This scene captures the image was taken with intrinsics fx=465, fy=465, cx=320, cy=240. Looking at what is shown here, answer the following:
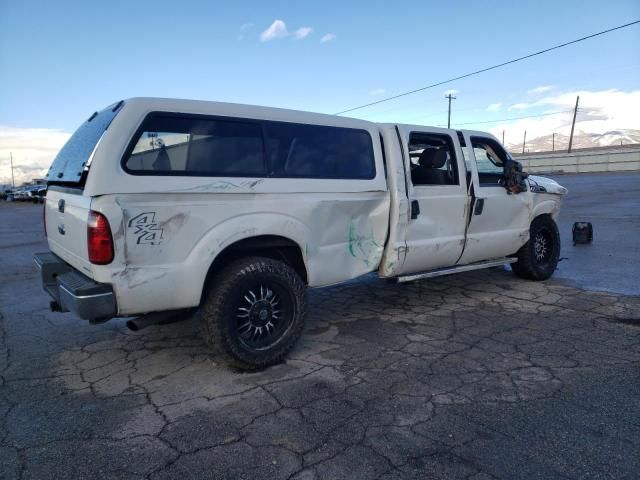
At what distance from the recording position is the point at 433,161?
5094mm

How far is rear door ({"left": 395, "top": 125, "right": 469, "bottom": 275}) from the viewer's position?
4.71 metres

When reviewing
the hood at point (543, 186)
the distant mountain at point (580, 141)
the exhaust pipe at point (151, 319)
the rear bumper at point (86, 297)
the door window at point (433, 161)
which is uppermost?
the distant mountain at point (580, 141)

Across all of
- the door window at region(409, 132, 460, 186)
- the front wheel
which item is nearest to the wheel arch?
the door window at region(409, 132, 460, 186)

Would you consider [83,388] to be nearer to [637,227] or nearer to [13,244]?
[13,244]

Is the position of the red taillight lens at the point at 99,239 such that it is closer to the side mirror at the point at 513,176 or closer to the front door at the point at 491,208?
the front door at the point at 491,208

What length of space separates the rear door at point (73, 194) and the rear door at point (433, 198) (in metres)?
2.80

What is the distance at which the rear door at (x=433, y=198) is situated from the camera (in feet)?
15.5

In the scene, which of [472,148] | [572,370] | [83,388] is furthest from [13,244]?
[572,370]

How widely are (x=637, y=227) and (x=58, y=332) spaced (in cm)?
1170

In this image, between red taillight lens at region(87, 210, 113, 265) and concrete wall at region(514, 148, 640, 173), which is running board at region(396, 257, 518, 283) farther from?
concrete wall at region(514, 148, 640, 173)


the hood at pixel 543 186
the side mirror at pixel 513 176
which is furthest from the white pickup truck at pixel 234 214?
the hood at pixel 543 186

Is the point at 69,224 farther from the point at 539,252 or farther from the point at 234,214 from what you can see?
the point at 539,252

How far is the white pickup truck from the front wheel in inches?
63.6

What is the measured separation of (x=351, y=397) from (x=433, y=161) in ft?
9.52
